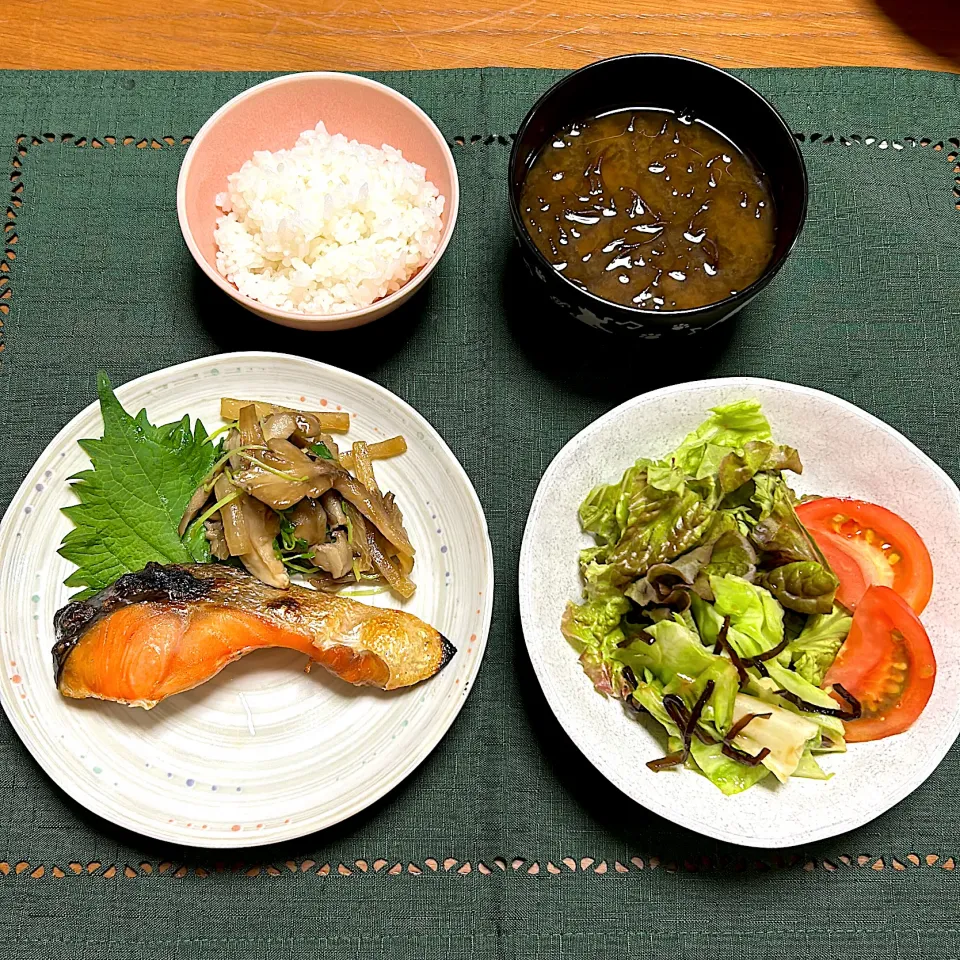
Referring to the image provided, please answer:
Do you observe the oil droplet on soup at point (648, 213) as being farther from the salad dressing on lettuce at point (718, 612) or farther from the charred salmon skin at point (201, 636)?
the charred salmon skin at point (201, 636)

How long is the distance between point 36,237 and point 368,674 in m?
1.43

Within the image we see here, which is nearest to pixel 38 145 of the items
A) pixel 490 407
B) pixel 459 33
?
pixel 459 33

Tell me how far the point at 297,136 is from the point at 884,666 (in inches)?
72.2

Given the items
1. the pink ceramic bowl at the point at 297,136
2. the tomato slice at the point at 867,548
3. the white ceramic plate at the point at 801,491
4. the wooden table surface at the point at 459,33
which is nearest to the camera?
the white ceramic plate at the point at 801,491

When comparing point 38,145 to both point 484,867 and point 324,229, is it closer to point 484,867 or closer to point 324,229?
point 324,229

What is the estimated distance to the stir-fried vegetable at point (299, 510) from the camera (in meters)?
1.96

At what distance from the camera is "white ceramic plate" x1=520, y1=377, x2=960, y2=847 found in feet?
5.97

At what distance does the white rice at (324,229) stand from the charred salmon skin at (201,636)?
675mm

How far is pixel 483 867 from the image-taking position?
197cm

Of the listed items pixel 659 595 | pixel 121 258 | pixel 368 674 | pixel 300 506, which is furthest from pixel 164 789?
pixel 121 258

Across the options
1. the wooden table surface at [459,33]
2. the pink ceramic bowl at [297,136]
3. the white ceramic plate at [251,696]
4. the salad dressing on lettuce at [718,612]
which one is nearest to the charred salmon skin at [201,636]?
the white ceramic plate at [251,696]

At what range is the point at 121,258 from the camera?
2283 millimetres

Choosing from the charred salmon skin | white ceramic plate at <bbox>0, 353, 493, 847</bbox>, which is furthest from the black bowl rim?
the charred salmon skin

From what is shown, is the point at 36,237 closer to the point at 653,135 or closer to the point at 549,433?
the point at 549,433
